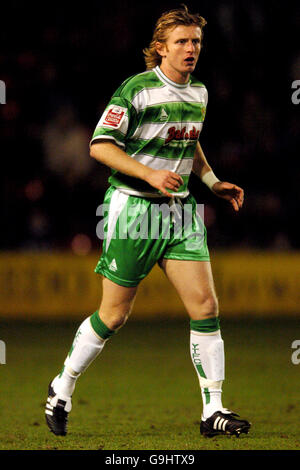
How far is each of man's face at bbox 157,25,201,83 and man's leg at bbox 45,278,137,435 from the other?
3.71 feet

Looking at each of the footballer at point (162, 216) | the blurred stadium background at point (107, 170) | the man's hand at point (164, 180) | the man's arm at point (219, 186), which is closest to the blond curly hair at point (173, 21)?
the footballer at point (162, 216)

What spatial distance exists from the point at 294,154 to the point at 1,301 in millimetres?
4433

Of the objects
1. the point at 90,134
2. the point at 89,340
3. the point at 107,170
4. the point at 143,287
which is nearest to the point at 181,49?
the point at 89,340

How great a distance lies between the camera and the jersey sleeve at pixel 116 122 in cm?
443

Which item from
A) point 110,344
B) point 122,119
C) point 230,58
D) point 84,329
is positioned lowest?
point 110,344

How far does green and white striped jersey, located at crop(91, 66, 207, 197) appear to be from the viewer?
4473 mm

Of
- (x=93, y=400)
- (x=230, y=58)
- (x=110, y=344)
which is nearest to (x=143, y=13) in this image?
(x=230, y=58)

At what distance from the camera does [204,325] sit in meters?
4.62

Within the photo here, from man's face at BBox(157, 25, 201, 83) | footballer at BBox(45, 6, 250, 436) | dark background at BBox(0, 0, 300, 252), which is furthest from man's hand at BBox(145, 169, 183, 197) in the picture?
dark background at BBox(0, 0, 300, 252)

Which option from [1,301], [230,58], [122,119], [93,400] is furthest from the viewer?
[230,58]

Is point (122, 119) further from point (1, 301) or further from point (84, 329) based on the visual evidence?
point (1, 301)

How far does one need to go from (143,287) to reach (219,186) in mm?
6334

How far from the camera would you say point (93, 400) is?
5895 mm

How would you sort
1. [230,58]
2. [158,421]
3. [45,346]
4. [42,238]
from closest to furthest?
[158,421], [45,346], [42,238], [230,58]
